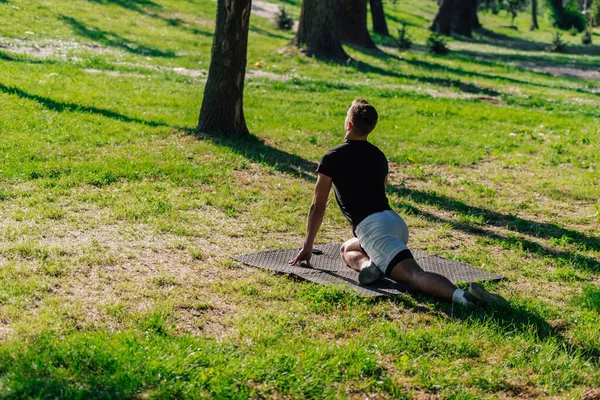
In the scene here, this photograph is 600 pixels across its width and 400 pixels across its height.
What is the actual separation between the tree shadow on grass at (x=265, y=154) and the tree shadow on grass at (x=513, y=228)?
3.81 feet

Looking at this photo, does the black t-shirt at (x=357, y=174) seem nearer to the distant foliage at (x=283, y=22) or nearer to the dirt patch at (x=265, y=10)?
the distant foliage at (x=283, y=22)

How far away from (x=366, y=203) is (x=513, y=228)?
9.19 ft

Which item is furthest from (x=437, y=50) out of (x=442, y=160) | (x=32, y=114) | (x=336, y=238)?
(x=336, y=238)

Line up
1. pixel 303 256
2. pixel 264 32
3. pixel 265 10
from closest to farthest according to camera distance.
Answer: pixel 303 256
pixel 264 32
pixel 265 10

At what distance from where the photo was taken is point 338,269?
6.34 meters

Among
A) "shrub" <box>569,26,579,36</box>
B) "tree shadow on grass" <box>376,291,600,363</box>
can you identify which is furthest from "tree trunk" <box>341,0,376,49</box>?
"shrub" <box>569,26,579,36</box>

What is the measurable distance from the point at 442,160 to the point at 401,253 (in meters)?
5.47

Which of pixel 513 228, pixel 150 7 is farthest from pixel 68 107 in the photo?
pixel 150 7

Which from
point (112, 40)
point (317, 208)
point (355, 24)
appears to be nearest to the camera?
point (317, 208)

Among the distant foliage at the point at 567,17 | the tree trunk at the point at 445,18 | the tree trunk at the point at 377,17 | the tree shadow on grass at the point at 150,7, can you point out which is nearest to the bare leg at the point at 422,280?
the tree shadow on grass at the point at 150,7

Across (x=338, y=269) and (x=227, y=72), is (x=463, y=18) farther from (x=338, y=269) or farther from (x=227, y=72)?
(x=338, y=269)

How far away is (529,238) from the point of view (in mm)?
7809

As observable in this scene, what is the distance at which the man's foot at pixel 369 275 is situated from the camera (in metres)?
5.89

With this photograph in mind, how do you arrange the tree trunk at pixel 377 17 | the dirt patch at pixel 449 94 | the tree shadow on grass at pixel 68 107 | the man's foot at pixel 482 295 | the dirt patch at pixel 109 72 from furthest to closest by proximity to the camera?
the tree trunk at pixel 377 17, the dirt patch at pixel 449 94, the dirt patch at pixel 109 72, the tree shadow on grass at pixel 68 107, the man's foot at pixel 482 295
